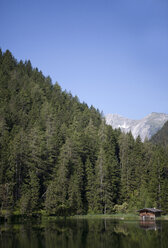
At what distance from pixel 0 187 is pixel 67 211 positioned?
22.5 metres

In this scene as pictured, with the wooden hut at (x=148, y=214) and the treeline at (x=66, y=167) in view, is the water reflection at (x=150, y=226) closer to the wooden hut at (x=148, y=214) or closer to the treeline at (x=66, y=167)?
the wooden hut at (x=148, y=214)

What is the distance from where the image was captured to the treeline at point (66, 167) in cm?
9019

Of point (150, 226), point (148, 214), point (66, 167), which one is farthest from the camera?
point (66, 167)

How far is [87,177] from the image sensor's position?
339ft

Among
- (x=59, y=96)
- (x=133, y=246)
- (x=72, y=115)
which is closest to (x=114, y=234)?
(x=133, y=246)

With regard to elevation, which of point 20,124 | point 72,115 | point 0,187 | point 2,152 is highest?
point 72,115

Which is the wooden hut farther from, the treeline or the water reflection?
the treeline

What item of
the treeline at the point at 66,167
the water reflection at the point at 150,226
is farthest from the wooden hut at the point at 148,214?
the treeline at the point at 66,167

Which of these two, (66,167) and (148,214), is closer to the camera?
(148,214)

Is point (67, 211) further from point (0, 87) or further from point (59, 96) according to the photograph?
point (59, 96)

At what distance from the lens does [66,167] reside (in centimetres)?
9906

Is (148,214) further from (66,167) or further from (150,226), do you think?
(66,167)

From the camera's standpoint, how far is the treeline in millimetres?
90188

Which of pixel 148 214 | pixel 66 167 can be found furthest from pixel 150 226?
pixel 66 167
